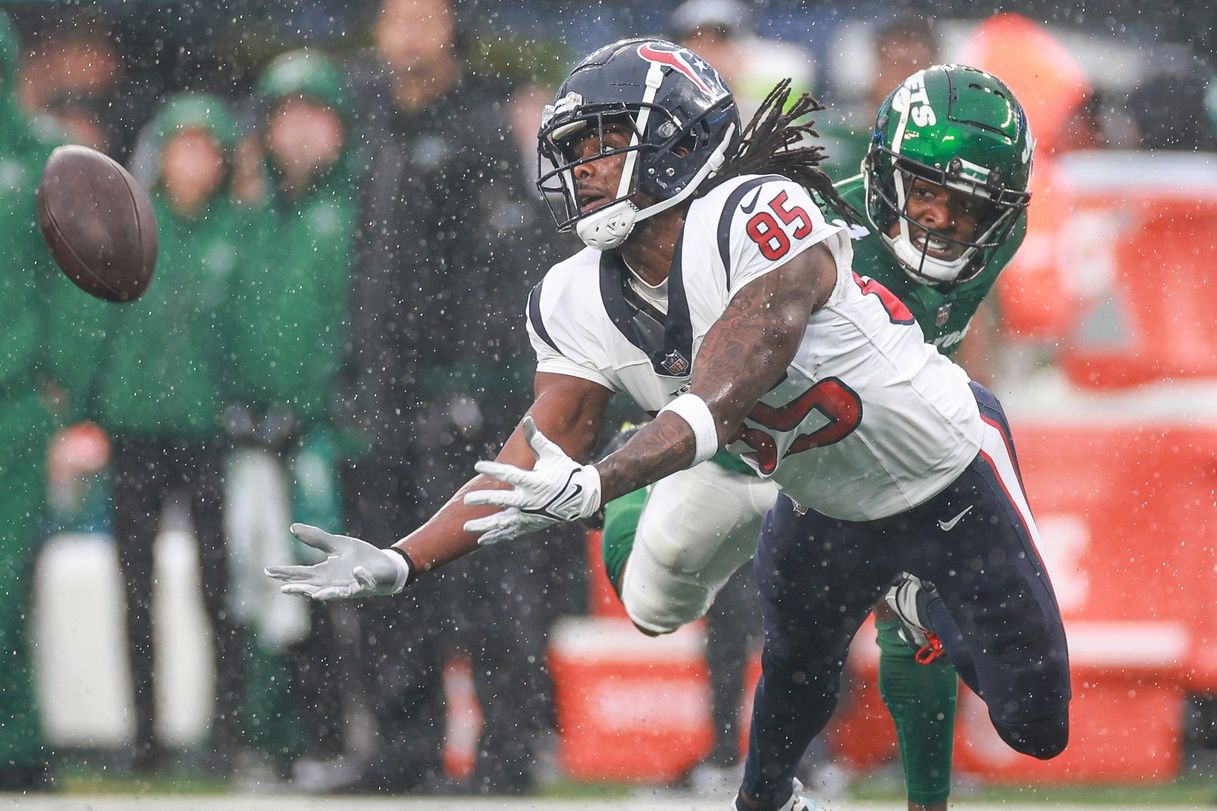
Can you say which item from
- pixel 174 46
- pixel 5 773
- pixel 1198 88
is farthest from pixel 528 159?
pixel 5 773

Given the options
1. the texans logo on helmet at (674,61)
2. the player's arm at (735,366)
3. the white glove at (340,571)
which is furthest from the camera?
the texans logo on helmet at (674,61)

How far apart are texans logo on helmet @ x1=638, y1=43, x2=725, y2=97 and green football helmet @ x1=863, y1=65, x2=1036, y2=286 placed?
0.57 metres

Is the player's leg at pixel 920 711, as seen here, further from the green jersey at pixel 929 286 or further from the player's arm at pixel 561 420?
the player's arm at pixel 561 420

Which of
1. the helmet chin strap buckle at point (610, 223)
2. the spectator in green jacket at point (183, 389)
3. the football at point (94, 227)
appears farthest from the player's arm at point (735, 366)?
the spectator in green jacket at point (183, 389)

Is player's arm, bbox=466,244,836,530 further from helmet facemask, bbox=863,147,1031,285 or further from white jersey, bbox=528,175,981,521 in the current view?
helmet facemask, bbox=863,147,1031,285

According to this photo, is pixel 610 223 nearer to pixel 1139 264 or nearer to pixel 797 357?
pixel 797 357

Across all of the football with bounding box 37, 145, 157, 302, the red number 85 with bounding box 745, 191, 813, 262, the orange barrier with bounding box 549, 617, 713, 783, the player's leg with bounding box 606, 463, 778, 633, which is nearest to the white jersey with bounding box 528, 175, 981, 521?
the red number 85 with bounding box 745, 191, 813, 262

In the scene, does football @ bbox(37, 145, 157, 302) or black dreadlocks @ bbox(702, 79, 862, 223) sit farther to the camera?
football @ bbox(37, 145, 157, 302)

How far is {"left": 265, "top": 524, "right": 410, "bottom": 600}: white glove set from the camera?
94.8 inches

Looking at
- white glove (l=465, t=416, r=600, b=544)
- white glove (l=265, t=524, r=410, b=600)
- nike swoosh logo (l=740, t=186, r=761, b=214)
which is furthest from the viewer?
nike swoosh logo (l=740, t=186, r=761, b=214)

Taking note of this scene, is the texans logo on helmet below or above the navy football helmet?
above

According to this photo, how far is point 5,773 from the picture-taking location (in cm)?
446

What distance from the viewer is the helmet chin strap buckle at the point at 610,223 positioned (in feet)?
8.52

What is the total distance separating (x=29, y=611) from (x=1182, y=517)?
9.91 ft
